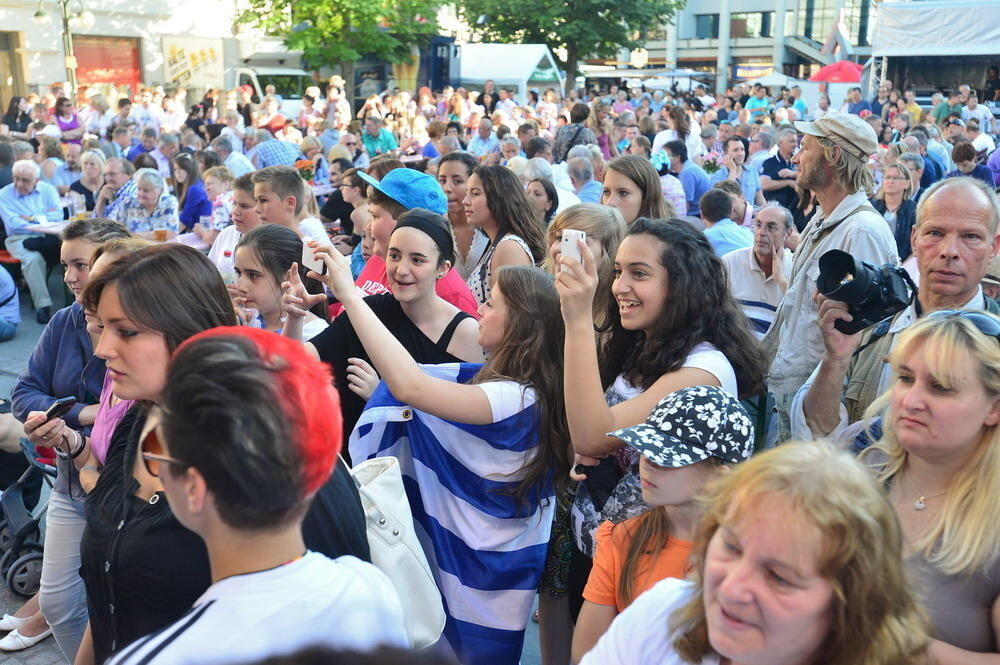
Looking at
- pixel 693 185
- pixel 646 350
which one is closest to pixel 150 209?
pixel 693 185

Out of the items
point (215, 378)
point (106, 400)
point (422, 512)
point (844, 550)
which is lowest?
point (422, 512)

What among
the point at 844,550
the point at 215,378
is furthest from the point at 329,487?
the point at 844,550

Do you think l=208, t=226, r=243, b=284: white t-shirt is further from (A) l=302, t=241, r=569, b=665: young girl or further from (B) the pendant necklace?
(B) the pendant necklace

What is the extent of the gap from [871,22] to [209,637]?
57445 millimetres

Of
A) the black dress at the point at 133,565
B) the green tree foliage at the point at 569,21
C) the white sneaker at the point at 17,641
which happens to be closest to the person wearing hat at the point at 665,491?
the black dress at the point at 133,565

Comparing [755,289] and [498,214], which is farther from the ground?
[498,214]

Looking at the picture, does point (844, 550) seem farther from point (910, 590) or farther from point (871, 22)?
point (871, 22)

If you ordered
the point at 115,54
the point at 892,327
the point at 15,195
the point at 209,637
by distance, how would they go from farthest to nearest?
1. the point at 115,54
2. the point at 15,195
3. the point at 892,327
4. the point at 209,637

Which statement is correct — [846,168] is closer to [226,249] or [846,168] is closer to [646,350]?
[646,350]

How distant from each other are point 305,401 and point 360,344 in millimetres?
1816

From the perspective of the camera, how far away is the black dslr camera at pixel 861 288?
2.60 m

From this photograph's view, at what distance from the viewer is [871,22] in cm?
5147

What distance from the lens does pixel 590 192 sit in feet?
25.6

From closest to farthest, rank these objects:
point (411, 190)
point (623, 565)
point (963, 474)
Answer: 1. point (963, 474)
2. point (623, 565)
3. point (411, 190)
